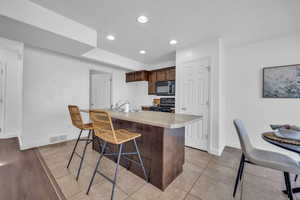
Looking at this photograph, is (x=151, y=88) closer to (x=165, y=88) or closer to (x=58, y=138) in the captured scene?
(x=165, y=88)

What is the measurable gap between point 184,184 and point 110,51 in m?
3.68

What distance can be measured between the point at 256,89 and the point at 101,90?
462 centimetres

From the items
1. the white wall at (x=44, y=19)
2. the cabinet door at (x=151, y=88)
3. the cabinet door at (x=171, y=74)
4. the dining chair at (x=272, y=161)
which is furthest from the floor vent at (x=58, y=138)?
the dining chair at (x=272, y=161)

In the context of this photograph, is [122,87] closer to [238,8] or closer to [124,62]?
[124,62]

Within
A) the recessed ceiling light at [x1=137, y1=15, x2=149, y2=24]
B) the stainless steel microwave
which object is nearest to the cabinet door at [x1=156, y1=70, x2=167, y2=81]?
the stainless steel microwave

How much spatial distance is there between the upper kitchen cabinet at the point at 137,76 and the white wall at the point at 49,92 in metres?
1.59

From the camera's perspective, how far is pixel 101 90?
4.54 meters

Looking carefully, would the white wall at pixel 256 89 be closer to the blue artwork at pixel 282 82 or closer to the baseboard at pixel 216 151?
the blue artwork at pixel 282 82

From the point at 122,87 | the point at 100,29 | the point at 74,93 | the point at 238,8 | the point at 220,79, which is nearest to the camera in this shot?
the point at 238,8

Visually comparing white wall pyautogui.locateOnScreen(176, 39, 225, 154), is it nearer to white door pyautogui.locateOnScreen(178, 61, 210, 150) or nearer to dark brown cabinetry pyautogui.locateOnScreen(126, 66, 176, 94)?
white door pyautogui.locateOnScreen(178, 61, 210, 150)

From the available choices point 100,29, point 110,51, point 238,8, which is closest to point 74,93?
point 110,51

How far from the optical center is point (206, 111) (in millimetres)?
2875

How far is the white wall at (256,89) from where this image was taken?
8.16 ft

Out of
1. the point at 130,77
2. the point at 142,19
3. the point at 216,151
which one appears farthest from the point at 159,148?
the point at 130,77
